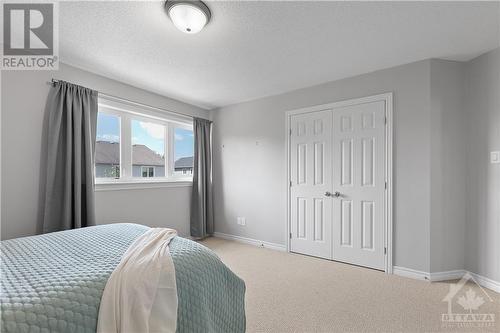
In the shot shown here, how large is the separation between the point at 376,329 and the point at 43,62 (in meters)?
3.92

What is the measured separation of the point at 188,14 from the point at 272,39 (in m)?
0.80

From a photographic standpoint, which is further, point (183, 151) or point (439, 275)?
point (183, 151)

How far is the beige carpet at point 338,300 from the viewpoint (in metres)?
1.87

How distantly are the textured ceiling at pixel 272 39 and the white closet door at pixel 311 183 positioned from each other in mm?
654

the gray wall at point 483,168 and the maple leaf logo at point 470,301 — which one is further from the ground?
the gray wall at point 483,168

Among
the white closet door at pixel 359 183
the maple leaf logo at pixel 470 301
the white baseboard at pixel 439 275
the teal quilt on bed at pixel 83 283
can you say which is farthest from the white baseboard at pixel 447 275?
the teal quilt on bed at pixel 83 283

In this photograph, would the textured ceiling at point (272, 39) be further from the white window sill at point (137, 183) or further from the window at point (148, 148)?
the white window sill at point (137, 183)

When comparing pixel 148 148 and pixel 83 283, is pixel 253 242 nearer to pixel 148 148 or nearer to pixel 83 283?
pixel 148 148

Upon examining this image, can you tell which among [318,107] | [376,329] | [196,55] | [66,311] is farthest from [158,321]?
[318,107]

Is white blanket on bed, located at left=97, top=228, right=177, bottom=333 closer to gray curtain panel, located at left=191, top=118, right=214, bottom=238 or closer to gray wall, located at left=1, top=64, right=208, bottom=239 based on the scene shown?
gray wall, located at left=1, top=64, right=208, bottom=239

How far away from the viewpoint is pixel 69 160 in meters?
2.56

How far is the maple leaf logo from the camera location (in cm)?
212

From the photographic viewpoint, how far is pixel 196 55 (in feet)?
8.30

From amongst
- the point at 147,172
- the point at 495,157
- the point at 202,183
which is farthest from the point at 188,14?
the point at 495,157
